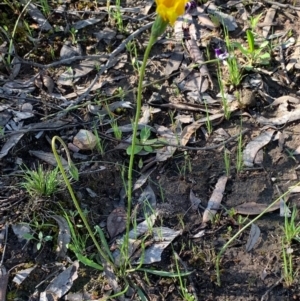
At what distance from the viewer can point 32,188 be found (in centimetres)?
240

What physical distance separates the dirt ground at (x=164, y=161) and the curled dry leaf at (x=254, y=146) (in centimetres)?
2

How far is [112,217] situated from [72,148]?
414mm

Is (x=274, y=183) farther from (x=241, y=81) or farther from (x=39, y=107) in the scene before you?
(x=39, y=107)

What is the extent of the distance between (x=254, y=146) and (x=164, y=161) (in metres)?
0.41

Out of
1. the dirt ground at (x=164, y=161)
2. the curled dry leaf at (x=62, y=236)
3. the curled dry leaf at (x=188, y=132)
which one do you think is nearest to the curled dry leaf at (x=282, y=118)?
the dirt ground at (x=164, y=161)

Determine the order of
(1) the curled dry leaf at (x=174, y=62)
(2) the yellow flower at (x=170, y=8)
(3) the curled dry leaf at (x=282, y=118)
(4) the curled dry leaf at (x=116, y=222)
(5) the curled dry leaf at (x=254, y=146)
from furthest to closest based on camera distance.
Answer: (1) the curled dry leaf at (x=174, y=62), (3) the curled dry leaf at (x=282, y=118), (5) the curled dry leaf at (x=254, y=146), (4) the curled dry leaf at (x=116, y=222), (2) the yellow flower at (x=170, y=8)

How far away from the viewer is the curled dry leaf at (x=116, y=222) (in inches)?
92.6

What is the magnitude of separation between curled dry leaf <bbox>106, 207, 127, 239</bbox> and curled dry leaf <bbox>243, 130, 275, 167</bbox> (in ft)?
1.91

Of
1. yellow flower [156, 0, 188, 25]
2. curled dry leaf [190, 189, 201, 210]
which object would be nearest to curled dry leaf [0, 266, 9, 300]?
curled dry leaf [190, 189, 201, 210]

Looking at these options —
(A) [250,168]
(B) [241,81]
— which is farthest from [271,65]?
(A) [250,168]

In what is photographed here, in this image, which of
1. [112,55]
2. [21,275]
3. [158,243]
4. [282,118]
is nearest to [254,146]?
[282,118]

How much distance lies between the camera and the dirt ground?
87.4 inches

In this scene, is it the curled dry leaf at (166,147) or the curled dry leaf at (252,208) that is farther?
the curled dry leaf at (166,147)

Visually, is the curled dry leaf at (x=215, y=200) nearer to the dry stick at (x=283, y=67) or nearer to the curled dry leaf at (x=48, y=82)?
the dry stick at (x=283, y=67)
